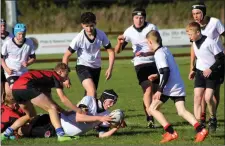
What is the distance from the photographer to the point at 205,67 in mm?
12078

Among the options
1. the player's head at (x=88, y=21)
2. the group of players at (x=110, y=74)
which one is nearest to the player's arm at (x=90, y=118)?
the group of players at (x=110, y=74)

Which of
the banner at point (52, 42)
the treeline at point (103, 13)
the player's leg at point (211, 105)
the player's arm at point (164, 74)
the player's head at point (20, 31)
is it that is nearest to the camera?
the player's arm at point (164, 74)

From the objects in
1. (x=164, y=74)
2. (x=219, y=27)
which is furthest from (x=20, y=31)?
(x=164, y=74)

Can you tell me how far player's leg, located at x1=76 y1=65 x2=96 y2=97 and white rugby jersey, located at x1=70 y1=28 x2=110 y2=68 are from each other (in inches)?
3.8

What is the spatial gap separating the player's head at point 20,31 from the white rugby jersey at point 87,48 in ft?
5.30

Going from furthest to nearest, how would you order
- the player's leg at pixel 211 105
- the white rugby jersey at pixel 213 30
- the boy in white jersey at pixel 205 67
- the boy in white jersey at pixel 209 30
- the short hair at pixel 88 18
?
the white rugby jersey at pixel 213 30 → the boy in white jersey at pixel 209 30 → the short hair at pixel 88 18 → the player's leg at pixel 211 105 → the boy in white jersey at pixel 205 67

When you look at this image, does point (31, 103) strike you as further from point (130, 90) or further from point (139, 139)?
point (130, 90)

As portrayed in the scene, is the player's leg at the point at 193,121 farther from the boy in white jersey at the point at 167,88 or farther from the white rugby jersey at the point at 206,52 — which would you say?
the white rugby jersey at the point at 206,52

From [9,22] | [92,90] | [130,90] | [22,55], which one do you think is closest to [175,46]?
[9,22]

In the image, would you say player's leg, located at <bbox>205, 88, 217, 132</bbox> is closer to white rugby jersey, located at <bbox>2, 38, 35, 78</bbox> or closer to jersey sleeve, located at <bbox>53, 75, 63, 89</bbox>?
jersey sleeve, located at <bbox>53, 75, 63, 89</bbox>

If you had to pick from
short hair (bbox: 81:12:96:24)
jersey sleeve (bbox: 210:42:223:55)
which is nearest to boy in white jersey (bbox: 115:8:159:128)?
short hair (bbox: 81:12:96:24)

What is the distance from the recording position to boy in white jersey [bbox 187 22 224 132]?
11727mm

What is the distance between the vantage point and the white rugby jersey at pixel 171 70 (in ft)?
34.5

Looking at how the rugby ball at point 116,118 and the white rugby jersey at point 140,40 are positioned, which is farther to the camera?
the white rugby jersey at point 140,40
